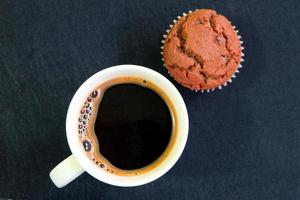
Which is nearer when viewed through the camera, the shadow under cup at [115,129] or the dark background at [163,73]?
the shadow under cup at [115,129]

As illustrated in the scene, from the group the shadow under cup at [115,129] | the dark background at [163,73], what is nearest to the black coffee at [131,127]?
the shadow under cup at [115,129]

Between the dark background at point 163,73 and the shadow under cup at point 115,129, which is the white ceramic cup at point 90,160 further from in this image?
the dark background at point 163,73

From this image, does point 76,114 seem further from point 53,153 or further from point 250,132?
point 250,132

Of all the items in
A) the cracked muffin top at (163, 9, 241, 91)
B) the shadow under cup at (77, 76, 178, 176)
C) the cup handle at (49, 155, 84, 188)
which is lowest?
the cup handle at (49, 155, 84, 188)

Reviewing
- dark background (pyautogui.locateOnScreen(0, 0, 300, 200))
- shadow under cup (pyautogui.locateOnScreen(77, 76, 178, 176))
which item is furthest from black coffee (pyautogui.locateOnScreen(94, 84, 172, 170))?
dark background (pyautogui.locateOnScreen(0, 0, 300, 200))

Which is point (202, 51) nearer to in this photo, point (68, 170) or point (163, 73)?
point (163, 73)

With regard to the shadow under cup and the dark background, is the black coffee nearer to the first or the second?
the shadow under cup
